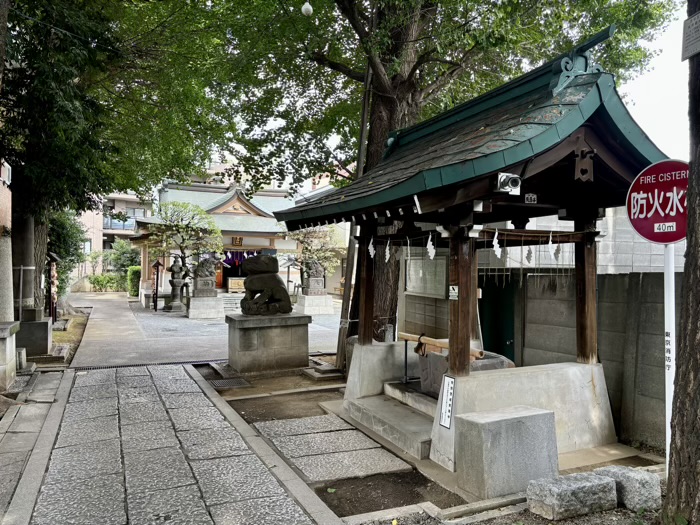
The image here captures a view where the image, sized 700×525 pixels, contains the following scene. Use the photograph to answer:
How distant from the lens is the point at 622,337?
5805mm

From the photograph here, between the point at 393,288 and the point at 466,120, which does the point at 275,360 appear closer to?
the point at 393,288

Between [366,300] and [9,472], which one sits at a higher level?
[366,300]

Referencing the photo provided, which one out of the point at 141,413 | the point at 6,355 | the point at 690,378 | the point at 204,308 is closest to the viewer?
the point at 690,378

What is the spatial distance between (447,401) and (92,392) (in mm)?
5892

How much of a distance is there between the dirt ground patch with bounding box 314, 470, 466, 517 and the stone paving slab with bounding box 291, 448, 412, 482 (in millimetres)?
92

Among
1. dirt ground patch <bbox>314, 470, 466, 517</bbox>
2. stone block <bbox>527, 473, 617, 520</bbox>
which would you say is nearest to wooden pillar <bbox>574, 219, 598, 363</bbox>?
stone block <bbox>527, 473, 617, 520</bbox>

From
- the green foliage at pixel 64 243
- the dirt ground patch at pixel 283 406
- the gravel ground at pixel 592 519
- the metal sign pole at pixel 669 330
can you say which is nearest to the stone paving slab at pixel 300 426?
the dirt ground patch at pixel 283 406

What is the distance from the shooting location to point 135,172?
1622cm

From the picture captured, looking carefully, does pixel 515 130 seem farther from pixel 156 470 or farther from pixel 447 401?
pixel 156 470

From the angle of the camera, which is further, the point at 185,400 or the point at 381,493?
the point at 185,400

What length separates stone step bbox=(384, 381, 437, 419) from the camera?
578cm

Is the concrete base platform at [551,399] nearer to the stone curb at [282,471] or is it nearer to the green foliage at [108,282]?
the stone curb at [282,471]

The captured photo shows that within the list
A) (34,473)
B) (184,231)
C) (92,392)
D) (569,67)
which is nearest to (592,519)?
(569,67)

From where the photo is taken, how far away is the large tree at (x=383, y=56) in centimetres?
848
